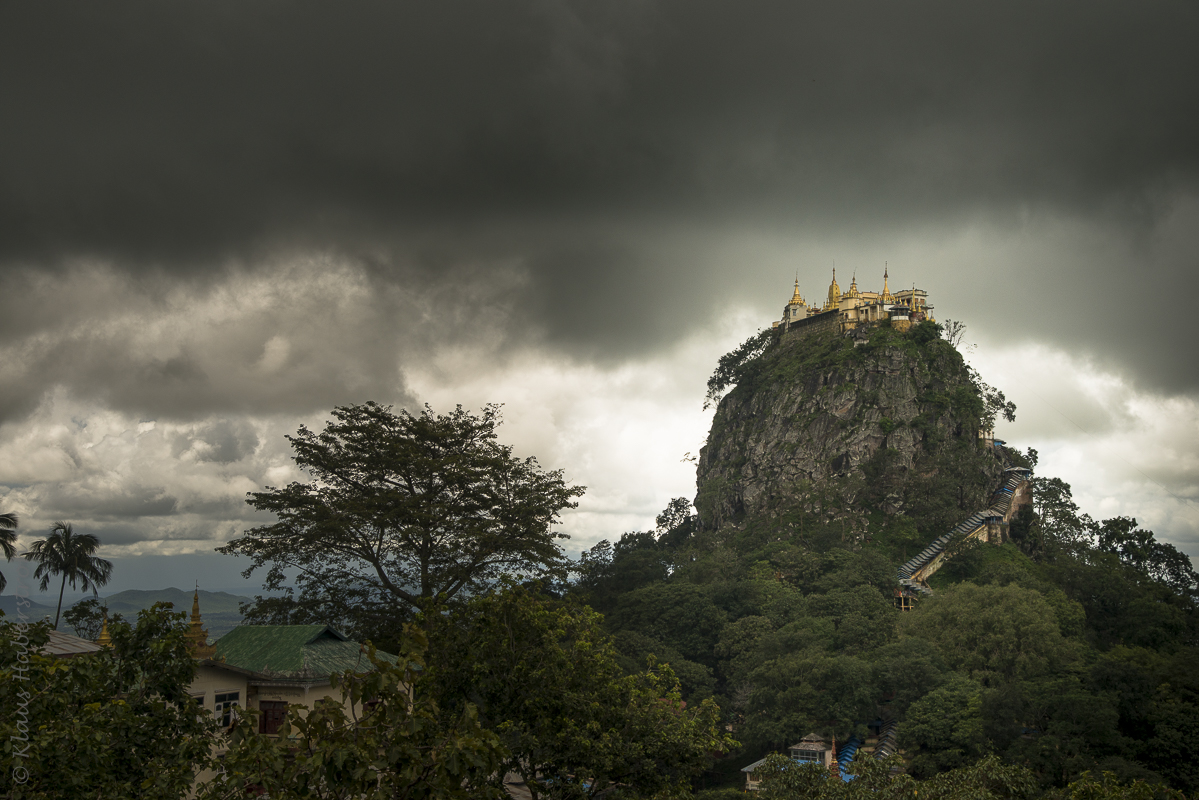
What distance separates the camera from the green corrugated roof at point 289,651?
68.1 feet

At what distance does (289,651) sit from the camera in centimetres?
2142

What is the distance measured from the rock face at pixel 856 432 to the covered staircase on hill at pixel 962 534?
2.03 meters

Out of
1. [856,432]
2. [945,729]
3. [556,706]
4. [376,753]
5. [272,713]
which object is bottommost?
[945,729]

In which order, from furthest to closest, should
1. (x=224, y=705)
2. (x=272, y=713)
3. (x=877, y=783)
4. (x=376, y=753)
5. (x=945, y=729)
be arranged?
(x=945, y=729), (x=877, y=783), (x=272, y=713), (x=224, y=705), (x=376, y=753)

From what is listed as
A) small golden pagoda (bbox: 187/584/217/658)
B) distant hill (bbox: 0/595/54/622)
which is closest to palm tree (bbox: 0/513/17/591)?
distant hill (bbox: 0/595/54/622)

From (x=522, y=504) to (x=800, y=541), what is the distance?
46723 millimetres

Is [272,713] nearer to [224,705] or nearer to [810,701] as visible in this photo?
[224,705]

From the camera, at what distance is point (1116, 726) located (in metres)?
33.3

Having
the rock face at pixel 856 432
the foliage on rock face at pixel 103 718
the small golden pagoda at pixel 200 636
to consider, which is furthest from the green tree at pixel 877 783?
the rock face at pixel 856 432

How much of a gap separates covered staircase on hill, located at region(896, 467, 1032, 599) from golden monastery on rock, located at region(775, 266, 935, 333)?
66.4ft

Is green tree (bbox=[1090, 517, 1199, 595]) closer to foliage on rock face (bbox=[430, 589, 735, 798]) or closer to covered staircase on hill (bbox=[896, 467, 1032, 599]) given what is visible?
covered staircase on hill (bbox=[896, 467, 1032, 599])

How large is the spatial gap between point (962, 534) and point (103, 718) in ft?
233

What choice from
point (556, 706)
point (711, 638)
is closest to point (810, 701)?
point (711, 638)

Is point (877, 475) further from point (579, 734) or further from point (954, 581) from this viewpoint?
point (579, 734)
